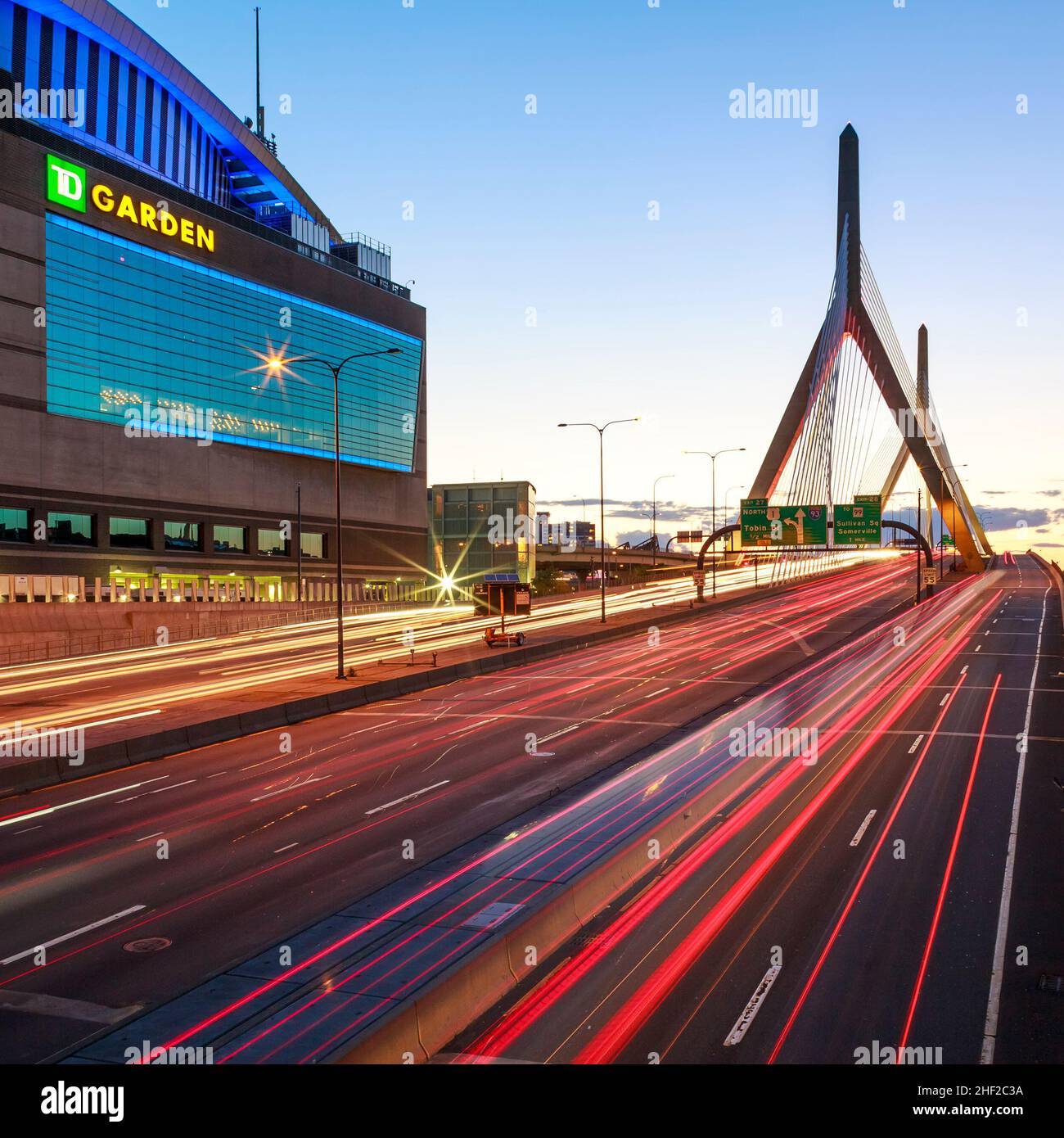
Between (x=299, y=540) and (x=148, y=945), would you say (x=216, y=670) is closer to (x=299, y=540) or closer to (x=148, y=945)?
(x=148, y=945)

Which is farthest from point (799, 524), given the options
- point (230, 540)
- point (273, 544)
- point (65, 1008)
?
point (65, 1008)

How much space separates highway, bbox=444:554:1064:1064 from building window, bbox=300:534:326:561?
7093cm

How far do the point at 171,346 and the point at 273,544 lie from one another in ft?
60.6

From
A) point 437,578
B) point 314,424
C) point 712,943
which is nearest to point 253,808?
point 712,943

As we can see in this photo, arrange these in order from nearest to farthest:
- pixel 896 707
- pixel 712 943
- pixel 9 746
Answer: pixel 712 943
pixel 9 746
pixel 896 707

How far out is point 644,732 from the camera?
85.5 ft

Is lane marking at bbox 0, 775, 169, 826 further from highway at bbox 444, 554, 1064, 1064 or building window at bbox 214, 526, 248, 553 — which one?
building window at bbox 214, 526, 248, 553

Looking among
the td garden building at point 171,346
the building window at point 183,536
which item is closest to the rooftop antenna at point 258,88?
the td garden building at point 171,346

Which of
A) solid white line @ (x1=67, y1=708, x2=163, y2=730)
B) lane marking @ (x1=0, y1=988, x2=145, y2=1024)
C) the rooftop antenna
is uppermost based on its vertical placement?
the rooftop antenna

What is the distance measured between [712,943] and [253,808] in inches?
383

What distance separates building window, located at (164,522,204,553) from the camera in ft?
246

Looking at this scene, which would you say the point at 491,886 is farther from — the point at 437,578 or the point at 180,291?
the point at 437,578

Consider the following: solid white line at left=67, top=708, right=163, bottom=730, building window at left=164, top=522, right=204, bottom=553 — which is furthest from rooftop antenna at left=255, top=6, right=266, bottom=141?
solid white line at left=67, top=708, right=163, bottom=730

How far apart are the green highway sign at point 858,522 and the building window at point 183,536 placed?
46.2m
